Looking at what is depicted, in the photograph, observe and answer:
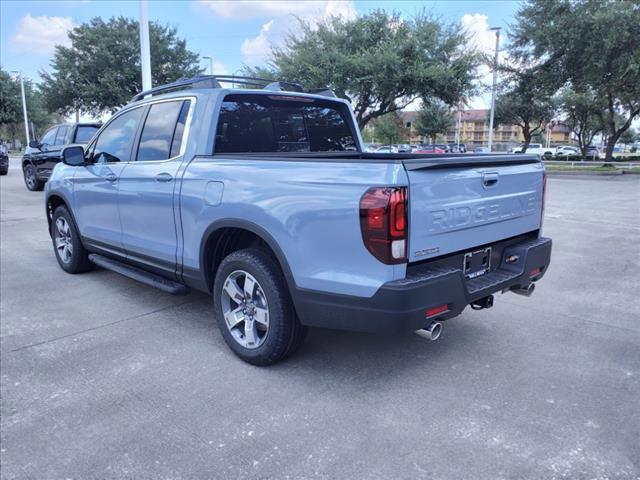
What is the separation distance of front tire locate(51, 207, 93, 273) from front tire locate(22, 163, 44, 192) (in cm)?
1018

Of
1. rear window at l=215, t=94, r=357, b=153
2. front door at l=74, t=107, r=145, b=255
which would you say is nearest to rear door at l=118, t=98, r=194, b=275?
front door at l=74, t=107, r=145, b=255

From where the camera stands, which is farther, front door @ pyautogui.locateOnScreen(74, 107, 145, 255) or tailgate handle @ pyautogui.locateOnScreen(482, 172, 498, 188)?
front door @ pyautogui.locateOnScreen(74, 107, 145, 255)

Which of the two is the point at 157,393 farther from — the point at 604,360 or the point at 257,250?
the point at 604,360

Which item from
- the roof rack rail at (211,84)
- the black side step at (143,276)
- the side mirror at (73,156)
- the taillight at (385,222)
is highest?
the roof rack rail at (211,84)

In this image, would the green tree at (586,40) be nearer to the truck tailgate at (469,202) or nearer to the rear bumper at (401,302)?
the truck tailgate at (469,202)

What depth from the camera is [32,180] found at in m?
15.2

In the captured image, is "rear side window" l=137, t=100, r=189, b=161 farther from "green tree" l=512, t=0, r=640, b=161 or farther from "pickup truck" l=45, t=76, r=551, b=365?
"green tree" l=512, t=0, r=640, b=161

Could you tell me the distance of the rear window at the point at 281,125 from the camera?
4086 millimetres

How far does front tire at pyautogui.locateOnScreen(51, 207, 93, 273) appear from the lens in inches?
224

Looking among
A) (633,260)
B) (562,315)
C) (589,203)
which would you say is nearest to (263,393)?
(562,315)

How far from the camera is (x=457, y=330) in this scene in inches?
166

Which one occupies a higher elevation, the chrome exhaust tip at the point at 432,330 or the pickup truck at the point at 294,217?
the pickup truck at the point at 294,217

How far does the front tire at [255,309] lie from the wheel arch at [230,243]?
0.11m

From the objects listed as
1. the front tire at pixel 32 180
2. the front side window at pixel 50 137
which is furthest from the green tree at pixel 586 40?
the front tire at pixel 32 180
